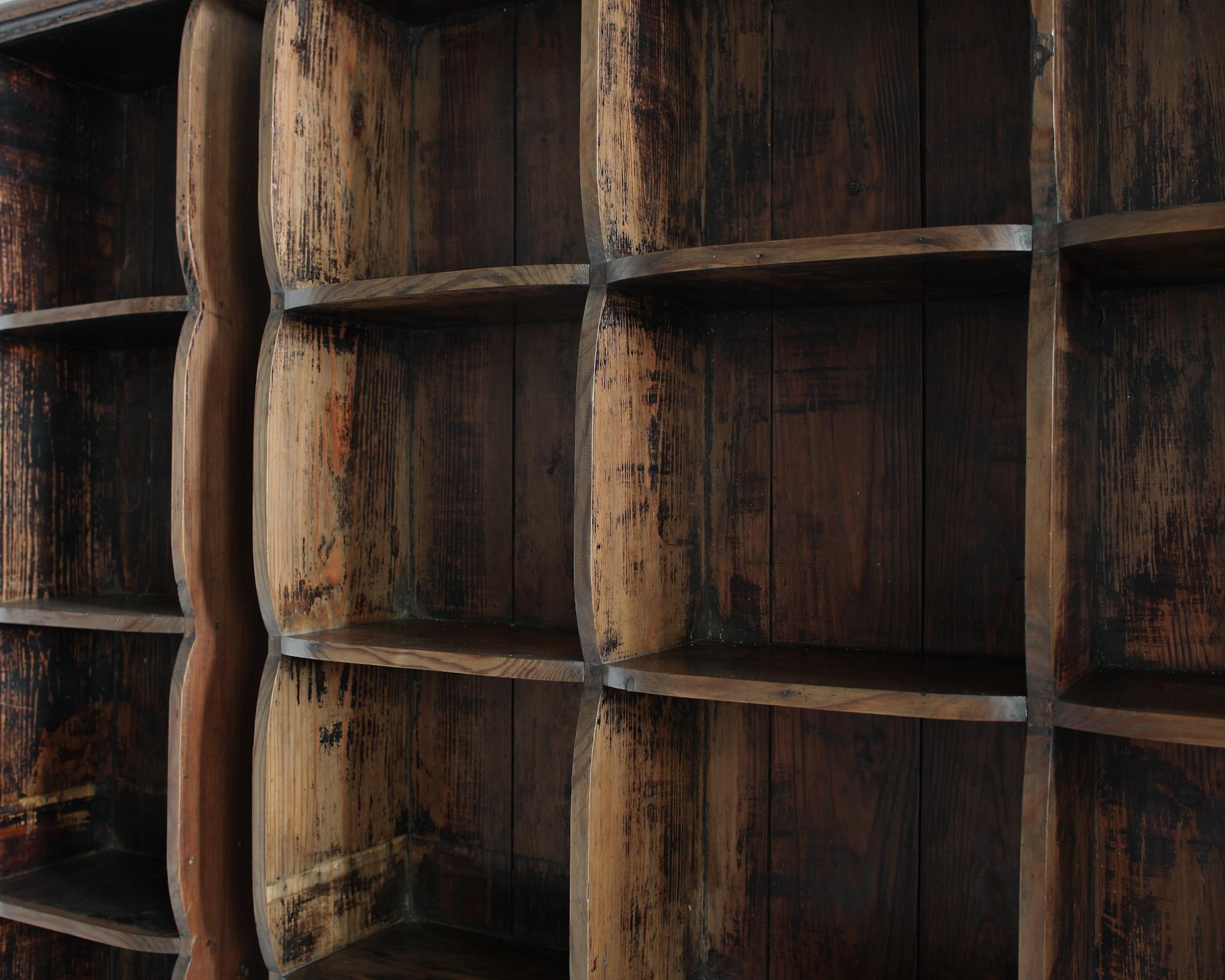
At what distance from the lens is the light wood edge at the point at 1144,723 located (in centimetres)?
117

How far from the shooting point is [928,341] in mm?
1612

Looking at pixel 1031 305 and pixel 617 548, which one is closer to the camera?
pixel 1031 305

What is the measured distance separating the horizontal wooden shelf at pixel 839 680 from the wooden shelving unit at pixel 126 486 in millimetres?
770

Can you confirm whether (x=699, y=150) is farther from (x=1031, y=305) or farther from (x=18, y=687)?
(x=18, y=687)

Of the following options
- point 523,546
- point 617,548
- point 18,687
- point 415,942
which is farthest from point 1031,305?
point 18,687

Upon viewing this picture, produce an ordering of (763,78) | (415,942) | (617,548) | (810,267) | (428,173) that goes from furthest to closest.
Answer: (428,173), (415,942), (763,78), (617,548), (810,267)

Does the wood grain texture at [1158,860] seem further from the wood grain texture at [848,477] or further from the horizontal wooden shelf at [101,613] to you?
the horizontal wooden shelf at [101,613]

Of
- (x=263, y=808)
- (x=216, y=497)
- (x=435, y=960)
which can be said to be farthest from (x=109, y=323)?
(x=435, y=960)

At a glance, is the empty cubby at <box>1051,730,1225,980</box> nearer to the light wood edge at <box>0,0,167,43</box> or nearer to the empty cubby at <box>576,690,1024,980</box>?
the empty cubby at <box>576,690,1024,980</box>

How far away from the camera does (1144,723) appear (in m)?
1.20

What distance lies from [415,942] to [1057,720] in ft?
3.71

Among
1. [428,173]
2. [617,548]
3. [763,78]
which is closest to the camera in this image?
[617,548]

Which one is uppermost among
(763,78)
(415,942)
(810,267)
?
(763,78)

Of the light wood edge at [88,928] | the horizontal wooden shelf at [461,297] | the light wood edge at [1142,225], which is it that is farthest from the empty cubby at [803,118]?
the light wood edge at [88,928]
